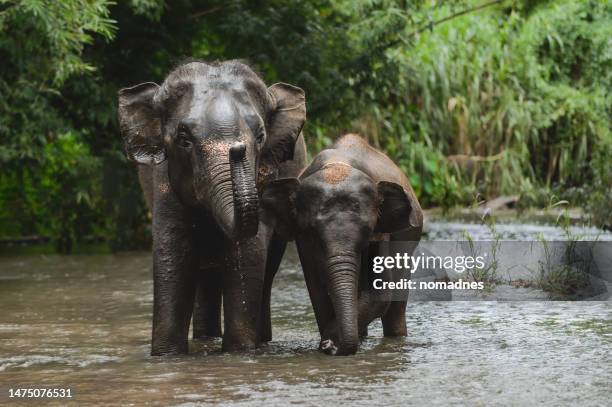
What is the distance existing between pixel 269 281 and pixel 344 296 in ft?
5.26

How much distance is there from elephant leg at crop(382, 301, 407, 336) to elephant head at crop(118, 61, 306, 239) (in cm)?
133

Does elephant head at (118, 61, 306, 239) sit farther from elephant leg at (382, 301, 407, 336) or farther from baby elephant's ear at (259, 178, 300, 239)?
elephant leg at (382, 301, 407, 336)

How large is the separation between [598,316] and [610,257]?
2.88 meters

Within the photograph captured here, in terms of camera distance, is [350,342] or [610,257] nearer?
[350,342]

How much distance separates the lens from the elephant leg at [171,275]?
833cm

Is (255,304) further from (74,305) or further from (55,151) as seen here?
(55,151)

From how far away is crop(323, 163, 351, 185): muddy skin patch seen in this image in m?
8.21

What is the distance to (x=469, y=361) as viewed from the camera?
7766mm

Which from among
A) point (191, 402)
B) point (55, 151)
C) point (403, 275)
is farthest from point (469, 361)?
point (55, 151)

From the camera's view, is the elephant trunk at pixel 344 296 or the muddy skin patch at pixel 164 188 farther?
the muddy skin patch at pixel 164 188

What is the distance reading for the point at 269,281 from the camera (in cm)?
941

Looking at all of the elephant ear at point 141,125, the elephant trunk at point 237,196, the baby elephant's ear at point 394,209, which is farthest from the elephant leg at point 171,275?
the baby elephant's ear at point 394,209

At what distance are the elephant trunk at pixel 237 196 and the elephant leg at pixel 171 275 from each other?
2.63ft

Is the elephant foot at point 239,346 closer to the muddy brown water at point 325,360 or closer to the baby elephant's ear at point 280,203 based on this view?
the muddy brown water at point 325,360
